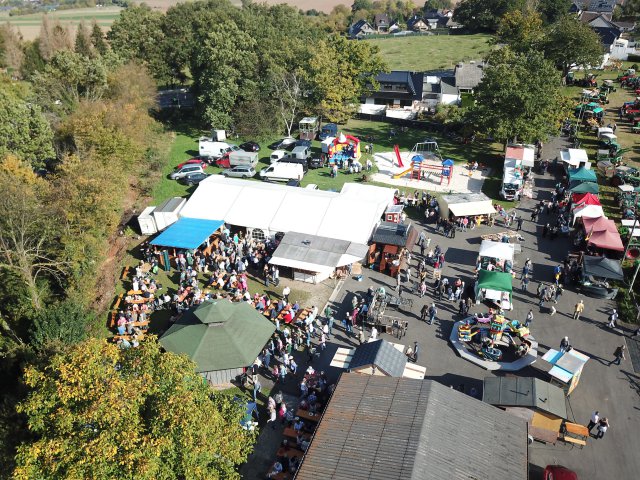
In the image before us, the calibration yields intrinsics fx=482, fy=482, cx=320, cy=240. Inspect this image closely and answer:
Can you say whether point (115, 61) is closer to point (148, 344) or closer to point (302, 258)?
point (302, 258)

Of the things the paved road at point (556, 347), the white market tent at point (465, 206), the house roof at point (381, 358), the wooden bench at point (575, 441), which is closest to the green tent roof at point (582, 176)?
the paved road at point (556, 347)

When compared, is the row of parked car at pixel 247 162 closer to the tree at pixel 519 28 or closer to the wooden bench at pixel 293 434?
the wooden bench at pixel 293 434

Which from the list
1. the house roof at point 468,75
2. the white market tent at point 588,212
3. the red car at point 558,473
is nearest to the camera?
the red car at point 558,473

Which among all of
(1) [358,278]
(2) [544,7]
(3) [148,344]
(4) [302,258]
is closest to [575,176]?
(1) [358,278]

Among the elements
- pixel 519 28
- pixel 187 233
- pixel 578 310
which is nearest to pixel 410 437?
pixel 578 310

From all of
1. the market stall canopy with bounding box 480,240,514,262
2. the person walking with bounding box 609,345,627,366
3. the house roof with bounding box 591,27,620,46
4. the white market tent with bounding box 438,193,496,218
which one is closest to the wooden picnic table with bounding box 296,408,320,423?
the person walking with bounding box 609,345,627,366

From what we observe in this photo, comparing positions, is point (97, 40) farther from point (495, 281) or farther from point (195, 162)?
point (495, 281)

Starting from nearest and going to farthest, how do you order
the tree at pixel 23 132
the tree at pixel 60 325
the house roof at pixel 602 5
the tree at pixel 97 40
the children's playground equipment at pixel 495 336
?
the tree at pixel 60 325
the children's playground equipment at pixel 495 336
the tree at pixel 23 132
the tree at pixel 97 40
the house roof at pixel 602 5
